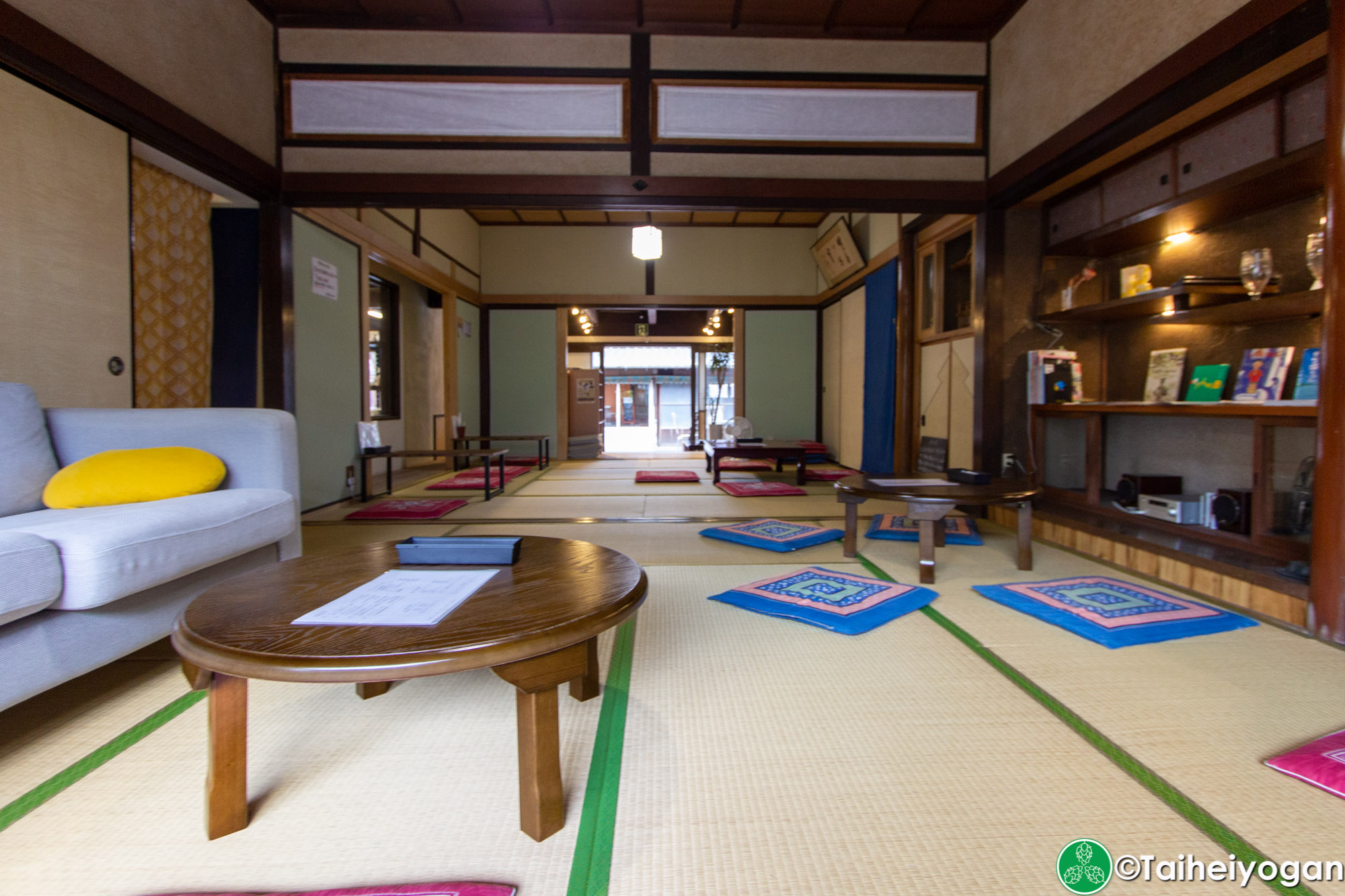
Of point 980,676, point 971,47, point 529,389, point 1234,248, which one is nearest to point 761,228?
point 529,389

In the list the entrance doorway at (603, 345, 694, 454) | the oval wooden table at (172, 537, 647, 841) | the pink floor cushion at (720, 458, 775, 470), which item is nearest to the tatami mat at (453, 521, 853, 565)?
the oval wooden table at (172, 537, 647, 841)

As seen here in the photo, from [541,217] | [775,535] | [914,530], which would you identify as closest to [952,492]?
[914,530]

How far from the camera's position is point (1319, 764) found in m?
1.12

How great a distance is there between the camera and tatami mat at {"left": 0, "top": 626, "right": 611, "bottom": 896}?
896 millimetres

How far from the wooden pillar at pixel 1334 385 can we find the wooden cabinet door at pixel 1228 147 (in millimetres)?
605

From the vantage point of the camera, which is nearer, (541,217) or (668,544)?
(668,544)

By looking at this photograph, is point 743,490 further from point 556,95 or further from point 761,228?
point 761,228

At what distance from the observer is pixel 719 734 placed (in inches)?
50.7

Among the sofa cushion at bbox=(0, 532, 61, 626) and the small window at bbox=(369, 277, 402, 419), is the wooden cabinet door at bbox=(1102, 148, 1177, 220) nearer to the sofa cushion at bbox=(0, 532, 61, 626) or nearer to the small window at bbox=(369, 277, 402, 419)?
the sofa cushion at bbox=(0, 532, 61, 626)

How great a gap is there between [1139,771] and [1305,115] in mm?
2532

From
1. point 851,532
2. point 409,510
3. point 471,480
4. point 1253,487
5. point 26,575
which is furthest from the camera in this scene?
point 471,480

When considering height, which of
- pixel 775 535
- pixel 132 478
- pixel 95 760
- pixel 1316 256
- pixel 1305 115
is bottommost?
pixel 95 760

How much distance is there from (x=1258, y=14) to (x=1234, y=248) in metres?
1.12

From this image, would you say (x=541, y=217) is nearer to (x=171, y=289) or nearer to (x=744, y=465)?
(x=744, y=465)
